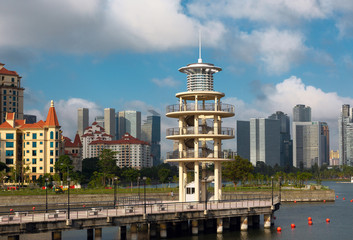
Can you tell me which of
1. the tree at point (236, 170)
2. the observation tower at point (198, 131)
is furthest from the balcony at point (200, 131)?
the tree at point (236, 170)

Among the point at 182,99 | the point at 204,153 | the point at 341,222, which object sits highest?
the point at 182,99

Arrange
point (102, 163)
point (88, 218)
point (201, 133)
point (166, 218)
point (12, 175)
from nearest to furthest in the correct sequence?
point (88, 218) < point (166, 218) < point (201, 133) < point (12, 175) < point (102, 163)

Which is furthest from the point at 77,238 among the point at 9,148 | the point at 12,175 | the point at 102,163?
the point at 102,163

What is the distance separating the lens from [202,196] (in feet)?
234

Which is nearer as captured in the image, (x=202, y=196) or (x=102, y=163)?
(x=202, y=196)

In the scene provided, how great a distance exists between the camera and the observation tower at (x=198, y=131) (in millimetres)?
70062

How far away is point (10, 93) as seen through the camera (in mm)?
184500

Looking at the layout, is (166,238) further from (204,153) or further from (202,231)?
(204,153)

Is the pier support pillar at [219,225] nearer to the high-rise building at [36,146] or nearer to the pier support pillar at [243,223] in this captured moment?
the pier support pillar at [243,223]

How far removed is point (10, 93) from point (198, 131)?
13060 centimetres

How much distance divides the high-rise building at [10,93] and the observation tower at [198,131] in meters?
123

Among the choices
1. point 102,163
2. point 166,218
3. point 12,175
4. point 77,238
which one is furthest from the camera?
point 102,163

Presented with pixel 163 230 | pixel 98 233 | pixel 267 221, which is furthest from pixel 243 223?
pixel 98 233

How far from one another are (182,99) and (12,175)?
83.9 metres
